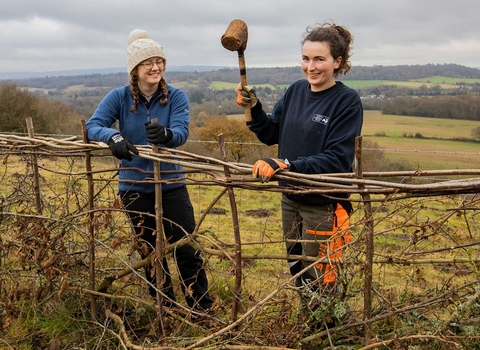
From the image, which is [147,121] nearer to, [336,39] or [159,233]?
[159,233]

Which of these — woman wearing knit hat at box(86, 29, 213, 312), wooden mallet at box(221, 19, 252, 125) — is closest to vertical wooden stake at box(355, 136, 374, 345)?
wooden mallet at box(221, 19, 252, 125)

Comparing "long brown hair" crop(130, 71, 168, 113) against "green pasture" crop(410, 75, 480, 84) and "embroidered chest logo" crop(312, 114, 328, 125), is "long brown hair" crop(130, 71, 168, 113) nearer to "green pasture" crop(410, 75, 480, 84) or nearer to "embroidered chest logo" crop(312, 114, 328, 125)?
"embroidered chest logo" crop(312, 114, 328, 125)

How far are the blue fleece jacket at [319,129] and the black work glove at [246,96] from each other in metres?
0.05

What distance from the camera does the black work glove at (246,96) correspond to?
8.94 feet

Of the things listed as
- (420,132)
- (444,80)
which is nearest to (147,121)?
(420,132)

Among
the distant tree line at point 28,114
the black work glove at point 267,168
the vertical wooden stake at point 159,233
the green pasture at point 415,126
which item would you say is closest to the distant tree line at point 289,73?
the green pasture at point 415,126

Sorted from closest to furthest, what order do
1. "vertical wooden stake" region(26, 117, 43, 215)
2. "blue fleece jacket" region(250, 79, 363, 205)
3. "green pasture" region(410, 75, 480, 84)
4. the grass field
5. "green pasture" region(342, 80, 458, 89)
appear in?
1. "blue fleece jacket" region(250, 79, 363, 205)
2. "vertical wooden stake" region(26, 117, 43, 215)
3. the grass field
4. "green pasture" region(342, 80, 458, 89)
5. "green pasture" region(410, 75, 480, 84)

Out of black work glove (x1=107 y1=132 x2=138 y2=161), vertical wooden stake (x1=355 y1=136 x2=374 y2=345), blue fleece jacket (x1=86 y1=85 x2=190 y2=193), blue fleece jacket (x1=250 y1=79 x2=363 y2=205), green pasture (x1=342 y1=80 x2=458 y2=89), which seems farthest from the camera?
green pasture (x1=342 y1=80 x2=458 y2=89)

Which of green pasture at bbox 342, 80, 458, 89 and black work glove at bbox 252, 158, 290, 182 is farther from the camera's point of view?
green pasture at bbox 342, 80, 458, 89

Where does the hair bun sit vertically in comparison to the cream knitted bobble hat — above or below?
above

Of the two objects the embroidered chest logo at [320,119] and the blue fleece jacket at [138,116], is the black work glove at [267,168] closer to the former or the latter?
the embroidered chest logo at [320,119]

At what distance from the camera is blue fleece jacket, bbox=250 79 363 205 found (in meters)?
2.37

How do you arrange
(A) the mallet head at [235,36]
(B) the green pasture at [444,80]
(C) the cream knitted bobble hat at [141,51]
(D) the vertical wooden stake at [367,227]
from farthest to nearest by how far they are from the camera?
(B) the green pasture at [444,80]
(C) the cream knitted bobble hat at [141,51]
(A) the mallet head at [235,36]
(D) the vertical wooden stake at [367,227]

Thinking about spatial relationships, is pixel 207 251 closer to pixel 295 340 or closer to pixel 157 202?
pixel 157 202
